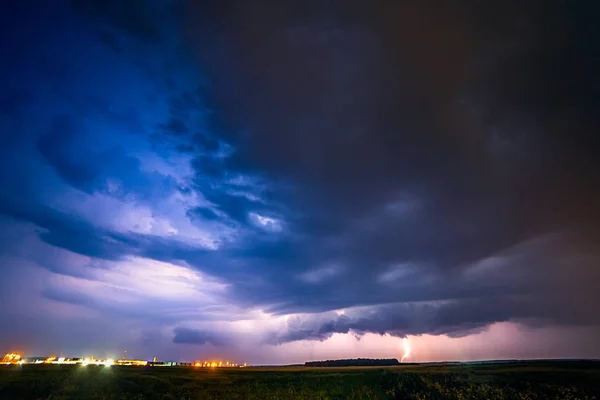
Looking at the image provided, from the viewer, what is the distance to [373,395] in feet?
213

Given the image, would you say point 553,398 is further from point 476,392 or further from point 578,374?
point 578,374

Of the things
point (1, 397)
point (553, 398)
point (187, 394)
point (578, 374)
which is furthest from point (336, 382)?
point (1, 397)

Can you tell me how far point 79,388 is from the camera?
2413 inches

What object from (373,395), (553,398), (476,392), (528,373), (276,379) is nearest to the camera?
(553,398)

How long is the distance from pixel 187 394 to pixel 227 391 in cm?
785

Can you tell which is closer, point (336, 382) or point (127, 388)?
point (127, 388)

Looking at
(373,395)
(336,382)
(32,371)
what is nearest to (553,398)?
(373,395)

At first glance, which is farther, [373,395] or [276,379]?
[276,379]

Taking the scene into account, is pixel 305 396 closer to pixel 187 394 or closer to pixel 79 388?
pixel 187 394

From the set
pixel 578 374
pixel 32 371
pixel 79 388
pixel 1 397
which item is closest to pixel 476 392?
pixel 578 374

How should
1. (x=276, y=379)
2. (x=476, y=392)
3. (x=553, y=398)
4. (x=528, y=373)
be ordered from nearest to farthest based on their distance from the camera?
(x=553, y=398)
(x=476, y=392)
(x=528, y=373)
(x=276, y=379)

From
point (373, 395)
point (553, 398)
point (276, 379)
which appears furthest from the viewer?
point (276, 379)

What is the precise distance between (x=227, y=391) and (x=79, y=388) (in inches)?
1020

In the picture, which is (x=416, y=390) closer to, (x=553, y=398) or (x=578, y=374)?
(x=553, y=398)
